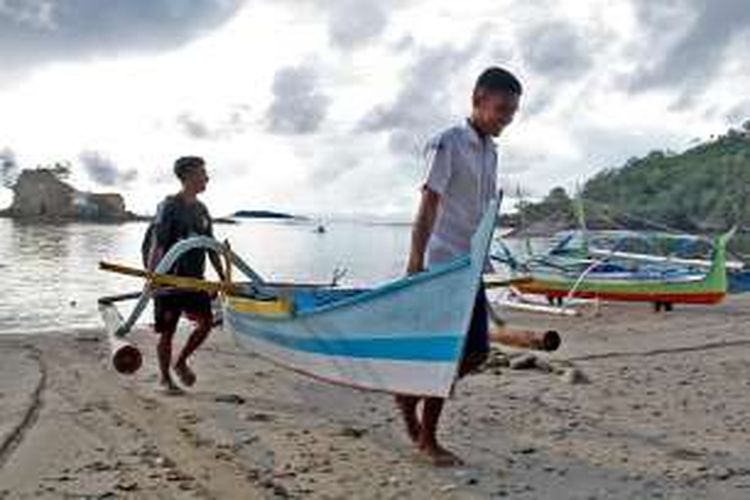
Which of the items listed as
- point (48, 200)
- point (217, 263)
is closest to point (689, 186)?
point (48, 200)

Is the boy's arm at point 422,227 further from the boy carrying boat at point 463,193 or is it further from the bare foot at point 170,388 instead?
the bare foot at point 170,388

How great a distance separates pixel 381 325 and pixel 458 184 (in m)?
0.90

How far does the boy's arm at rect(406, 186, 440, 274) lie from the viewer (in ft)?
18.1

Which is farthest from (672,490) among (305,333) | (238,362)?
(238,362)

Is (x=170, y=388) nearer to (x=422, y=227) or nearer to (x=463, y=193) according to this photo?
(x=422, y=227)

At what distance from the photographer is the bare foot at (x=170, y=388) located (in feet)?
26.0

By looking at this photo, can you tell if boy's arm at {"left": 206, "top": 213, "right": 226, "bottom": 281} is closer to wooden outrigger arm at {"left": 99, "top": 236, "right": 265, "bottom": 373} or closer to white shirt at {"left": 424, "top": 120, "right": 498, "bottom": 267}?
wooden outrigger arm at {"left": 99, "top": 236, "right": 265, "bottom": 373}

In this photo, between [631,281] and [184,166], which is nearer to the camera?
[184,166]

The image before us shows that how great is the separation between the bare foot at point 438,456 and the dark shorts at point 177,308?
286 centimetres

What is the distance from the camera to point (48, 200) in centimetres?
13775

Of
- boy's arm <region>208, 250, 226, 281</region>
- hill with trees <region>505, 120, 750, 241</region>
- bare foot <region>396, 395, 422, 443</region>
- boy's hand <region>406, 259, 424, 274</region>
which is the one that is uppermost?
hill with trees <region>505, 120, 750, 241</region>

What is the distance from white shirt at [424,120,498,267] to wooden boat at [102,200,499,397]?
24 cm

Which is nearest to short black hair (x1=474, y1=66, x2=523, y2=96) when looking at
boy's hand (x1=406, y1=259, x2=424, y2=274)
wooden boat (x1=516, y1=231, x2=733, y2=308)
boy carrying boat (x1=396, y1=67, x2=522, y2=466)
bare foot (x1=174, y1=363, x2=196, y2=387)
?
boy carrying boat (x1=396, y1=67, x2=522, y2=466)

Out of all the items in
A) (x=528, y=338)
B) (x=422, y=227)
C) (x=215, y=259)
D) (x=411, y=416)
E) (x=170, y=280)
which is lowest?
(x=411, y=416)
